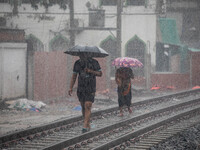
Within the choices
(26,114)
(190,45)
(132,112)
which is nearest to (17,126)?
(26,114)

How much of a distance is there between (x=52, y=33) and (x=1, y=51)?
48.9 feet

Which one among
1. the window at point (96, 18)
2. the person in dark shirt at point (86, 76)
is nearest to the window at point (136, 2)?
the window at point (96, 18)

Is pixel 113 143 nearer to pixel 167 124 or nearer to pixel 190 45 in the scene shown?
pixel 167 124

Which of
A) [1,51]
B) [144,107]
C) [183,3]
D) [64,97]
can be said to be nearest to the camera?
[144,107]

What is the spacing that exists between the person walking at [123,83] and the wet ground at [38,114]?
1.63 meters

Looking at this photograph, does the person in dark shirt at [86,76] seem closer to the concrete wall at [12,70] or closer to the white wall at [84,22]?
the concrete wall at [12,70]

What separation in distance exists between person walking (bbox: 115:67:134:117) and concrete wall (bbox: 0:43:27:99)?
220 inches

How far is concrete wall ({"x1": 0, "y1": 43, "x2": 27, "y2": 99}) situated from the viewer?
1452cm

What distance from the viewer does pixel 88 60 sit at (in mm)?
8250

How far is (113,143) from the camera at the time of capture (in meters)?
7.07

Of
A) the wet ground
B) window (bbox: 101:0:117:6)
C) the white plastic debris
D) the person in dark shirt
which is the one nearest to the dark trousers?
the wet ground

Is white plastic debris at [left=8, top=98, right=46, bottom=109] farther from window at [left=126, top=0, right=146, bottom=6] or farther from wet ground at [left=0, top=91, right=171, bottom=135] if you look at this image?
window at [left=126, top=0, right=146, bottom=6]

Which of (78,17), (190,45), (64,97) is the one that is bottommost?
(64,97)

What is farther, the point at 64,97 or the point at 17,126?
the point at 64,97
